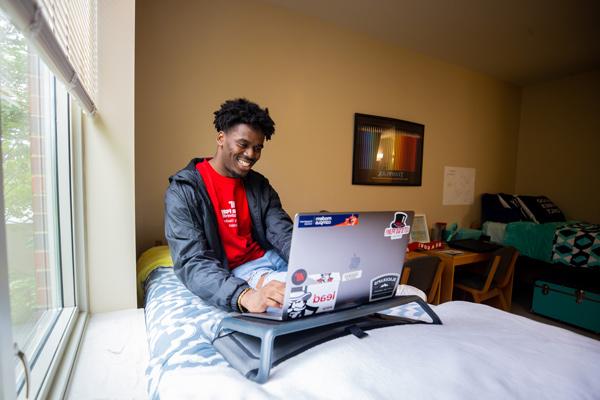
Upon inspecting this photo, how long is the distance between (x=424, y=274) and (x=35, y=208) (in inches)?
80.9

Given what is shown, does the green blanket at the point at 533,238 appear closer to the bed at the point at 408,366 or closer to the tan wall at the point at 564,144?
the tan wall at the point at 564,144

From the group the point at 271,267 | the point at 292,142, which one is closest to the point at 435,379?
the point at 271,267

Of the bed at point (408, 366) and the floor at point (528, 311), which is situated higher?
the bed at point (408, 366)

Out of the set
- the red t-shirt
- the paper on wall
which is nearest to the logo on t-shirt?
the red t-shirt

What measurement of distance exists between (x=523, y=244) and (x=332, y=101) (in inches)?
92.8

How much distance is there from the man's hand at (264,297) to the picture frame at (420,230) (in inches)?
91.0

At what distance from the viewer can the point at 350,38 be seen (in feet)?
8.05

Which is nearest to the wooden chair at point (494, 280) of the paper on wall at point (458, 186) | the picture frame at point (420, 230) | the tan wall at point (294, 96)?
the picture frame at point (420, 230)

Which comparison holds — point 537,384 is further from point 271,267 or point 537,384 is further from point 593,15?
point 593,15

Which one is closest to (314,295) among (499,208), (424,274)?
(424,274)

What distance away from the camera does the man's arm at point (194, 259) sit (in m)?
0.95

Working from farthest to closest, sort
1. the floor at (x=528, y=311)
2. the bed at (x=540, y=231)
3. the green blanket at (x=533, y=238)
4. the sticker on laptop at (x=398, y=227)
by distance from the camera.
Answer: the green blanket at (x=533, y=238) → the bed at (x=540, y=231) → the floor at (x=528, y=311) → the sticker on laptop at (x=398, y=227)

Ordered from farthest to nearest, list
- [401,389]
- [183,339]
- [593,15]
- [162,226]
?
[593,15]
[162,226]
[183,339]
[401,389]

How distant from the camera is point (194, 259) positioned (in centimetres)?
105
